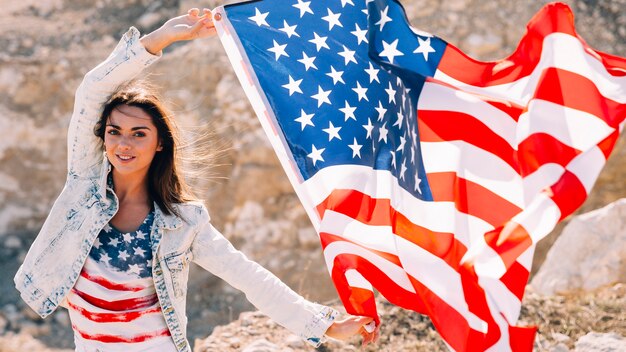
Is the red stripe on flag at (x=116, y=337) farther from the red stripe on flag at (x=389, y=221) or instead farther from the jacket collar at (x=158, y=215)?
the red stripe on flag at (x=389, y=221)

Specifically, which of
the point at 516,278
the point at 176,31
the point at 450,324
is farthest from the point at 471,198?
the point at 176,31

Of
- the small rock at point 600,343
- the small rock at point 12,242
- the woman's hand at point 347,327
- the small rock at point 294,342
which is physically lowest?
the small rock at point 600,343

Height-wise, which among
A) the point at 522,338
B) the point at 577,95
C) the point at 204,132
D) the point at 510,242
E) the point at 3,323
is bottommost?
the point at 3,323

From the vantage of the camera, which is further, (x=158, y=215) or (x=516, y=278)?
(x=516, y=278)

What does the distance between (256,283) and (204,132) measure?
18.8ft

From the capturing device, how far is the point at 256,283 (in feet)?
9.64

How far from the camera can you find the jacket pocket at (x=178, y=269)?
9.45ft

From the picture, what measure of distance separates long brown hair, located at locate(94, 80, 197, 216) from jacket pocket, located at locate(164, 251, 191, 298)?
0.17 m

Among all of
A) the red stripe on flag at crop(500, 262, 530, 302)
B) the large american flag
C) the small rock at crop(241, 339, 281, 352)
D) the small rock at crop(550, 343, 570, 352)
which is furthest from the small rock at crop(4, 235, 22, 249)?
the red stripe on flag at crop(500, 262, 530, 302)

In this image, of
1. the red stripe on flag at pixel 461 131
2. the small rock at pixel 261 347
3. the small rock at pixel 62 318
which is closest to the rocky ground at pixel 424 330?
the small rock at pixel 261 347

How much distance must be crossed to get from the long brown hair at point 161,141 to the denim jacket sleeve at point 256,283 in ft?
0.49

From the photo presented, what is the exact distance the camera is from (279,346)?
4.54 metres

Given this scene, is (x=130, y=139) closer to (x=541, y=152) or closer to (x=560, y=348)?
(x=541, y=152)

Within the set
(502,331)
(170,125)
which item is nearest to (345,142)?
(170,125)
